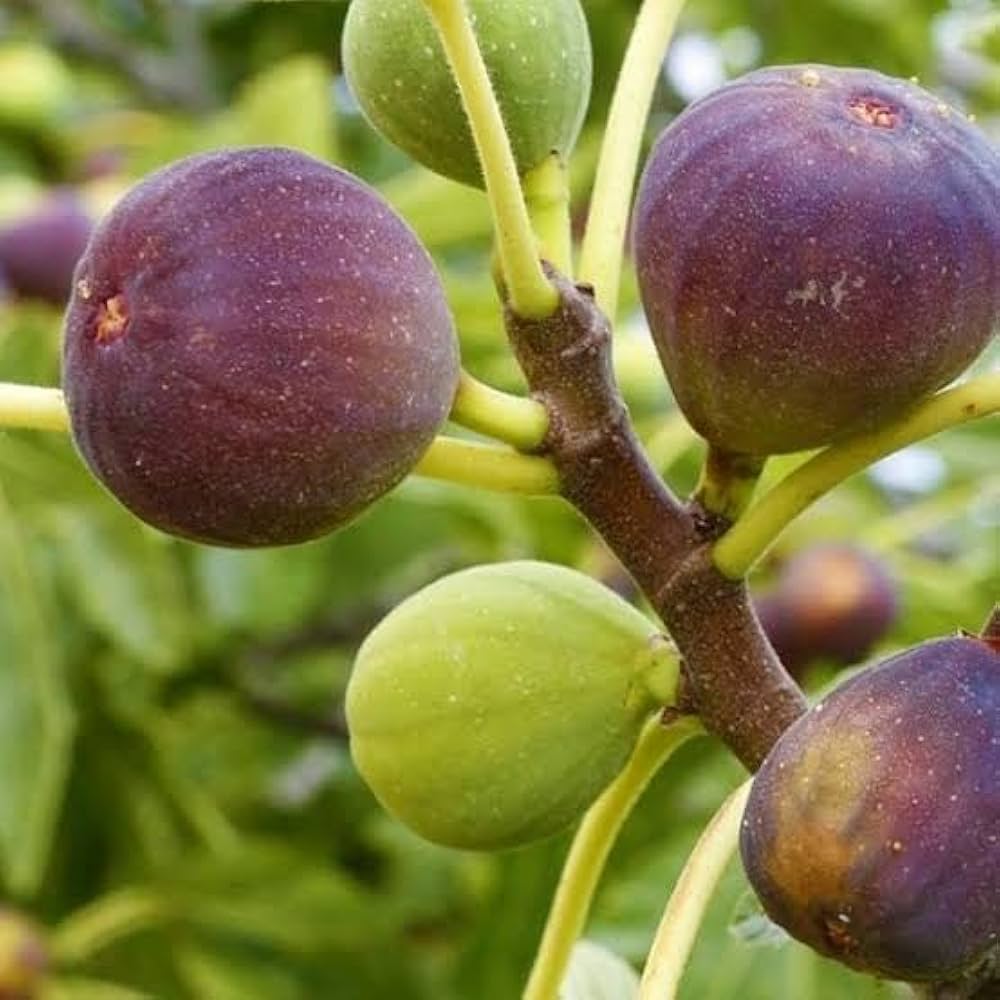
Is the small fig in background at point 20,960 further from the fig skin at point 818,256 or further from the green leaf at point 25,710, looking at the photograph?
the fig skin at point 818,256

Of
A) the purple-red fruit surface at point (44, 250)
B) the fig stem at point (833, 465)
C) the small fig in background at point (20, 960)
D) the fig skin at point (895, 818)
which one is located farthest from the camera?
the purple-red fruit surface at point (44, 250)

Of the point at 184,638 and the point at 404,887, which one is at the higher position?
the point at 184,638

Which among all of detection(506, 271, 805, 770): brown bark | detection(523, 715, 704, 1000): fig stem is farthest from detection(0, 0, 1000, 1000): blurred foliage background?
detection(506, 271, 805, 770): brown bark

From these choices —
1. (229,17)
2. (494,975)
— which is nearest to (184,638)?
(494,975)

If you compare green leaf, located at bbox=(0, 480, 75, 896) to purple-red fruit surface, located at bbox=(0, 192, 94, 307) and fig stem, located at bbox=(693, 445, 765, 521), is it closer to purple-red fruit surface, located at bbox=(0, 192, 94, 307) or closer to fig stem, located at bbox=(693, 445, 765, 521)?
purple-red fruit surface, located at bbox=(0, 192, 94, 307)

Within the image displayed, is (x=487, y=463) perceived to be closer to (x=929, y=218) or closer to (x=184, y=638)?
(x=929, y=218)

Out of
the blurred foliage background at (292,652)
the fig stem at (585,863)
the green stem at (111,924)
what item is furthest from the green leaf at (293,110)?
the fig stem at (585,863)
